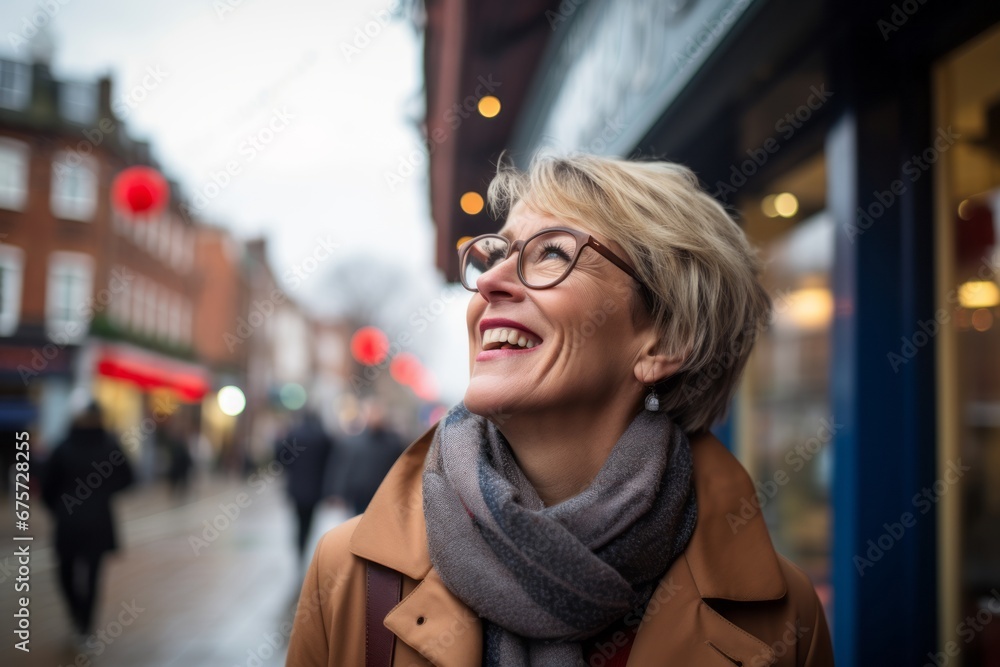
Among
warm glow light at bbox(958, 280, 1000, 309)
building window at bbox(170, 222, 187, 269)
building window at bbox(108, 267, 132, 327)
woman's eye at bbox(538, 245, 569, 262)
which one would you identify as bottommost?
woman's eye at bbox(538, 245, 569, 262)

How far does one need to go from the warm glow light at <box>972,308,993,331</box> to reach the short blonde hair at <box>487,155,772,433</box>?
160 centimetres

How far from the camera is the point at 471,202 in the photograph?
7.72 metres

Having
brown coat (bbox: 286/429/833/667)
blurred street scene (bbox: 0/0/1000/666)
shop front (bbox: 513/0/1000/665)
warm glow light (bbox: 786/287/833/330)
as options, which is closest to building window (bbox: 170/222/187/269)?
blurred street scene (bbox: 0/0/1000/666)

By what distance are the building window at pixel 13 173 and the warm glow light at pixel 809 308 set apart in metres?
24.5

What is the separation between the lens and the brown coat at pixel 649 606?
5.28ft

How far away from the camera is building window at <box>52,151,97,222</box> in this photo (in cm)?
2355

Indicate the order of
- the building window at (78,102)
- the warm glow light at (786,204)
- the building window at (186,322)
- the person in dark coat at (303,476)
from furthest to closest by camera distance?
1. the building window at (186,322)
2. the building window at (78,102)
3. the person in dark coat at (303,476)
4. the warm glow light at (786,204)

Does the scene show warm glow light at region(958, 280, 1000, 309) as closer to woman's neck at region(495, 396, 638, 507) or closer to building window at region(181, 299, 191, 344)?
woman's neck at region(495, 396, 638, 507)

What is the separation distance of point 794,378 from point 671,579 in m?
3.32

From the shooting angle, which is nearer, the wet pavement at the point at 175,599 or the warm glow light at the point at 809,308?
the warm glow light at the point at 809,308

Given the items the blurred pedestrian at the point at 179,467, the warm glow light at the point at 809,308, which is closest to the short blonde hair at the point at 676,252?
the warm glow light at the point at 809,308

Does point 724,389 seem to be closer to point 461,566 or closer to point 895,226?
point 461,566

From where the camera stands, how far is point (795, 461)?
4660mm

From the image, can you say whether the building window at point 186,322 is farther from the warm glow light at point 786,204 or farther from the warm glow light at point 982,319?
the warm glow light at point 982,319
